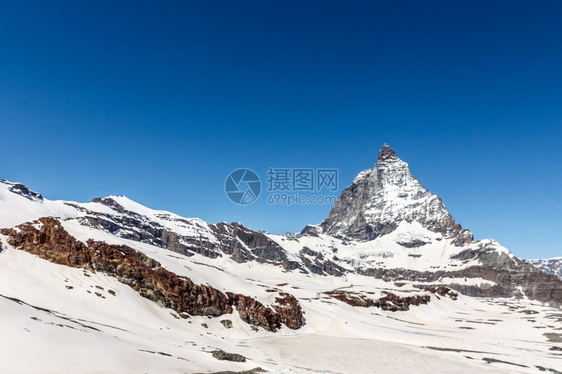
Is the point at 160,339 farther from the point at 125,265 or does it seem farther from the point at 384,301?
the point at 384,301

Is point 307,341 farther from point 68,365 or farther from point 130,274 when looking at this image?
point 68,365

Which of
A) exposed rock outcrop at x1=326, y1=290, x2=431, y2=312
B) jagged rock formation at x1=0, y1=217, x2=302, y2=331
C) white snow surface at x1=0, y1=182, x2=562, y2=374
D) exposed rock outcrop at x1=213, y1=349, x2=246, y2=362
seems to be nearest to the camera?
white snow surface at x1=0, y1=182, x2=562, y2=374

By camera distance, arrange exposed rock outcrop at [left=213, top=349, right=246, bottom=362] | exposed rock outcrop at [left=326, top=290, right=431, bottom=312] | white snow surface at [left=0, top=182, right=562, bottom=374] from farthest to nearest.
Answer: exposed rock outcrop at [left=326, top=290, right=431, bottom=312]
exposed rock outcrop at [left=213, top=349, right=246, bottom=362]
white snow surface at [left=0, top=182, right=562, bottom=374]

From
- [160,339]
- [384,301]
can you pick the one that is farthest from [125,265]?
[384,301]

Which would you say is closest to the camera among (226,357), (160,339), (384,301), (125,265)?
(226,357)

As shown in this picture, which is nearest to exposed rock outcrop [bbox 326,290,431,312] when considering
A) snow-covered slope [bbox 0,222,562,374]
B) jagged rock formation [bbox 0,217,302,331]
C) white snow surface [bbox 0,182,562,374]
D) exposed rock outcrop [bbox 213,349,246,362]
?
white snow surface [bbox 0,182,562,374]

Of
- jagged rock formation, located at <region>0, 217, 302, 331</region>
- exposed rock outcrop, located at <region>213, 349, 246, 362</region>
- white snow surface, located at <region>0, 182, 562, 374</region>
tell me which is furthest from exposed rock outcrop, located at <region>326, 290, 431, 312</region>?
exposed rock outcrop, located at <region>213, 349, 246, 362</region>

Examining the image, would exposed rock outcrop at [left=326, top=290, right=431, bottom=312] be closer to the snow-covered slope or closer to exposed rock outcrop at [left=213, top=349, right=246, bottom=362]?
the snow-covered slope

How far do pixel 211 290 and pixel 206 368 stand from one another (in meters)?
31.1

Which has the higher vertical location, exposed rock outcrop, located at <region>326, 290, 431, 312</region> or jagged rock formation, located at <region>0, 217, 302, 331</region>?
jagged rock formation, located at <region>0, 217, 302, 331</region>

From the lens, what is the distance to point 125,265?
161 feet

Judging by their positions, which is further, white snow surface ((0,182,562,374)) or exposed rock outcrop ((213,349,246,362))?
exposed rock outcrop ((213,349,246,362))

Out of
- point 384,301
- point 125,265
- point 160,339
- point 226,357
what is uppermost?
point 125,265

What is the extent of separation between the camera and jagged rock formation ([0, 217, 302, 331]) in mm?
46156
